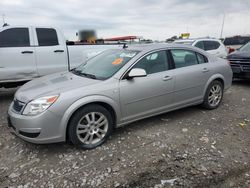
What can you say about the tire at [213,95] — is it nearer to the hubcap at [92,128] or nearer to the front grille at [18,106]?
the hubcap at [92,128]

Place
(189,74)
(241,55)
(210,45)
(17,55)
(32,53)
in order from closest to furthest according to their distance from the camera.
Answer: (189,74), (17,55), (32,53), (241,55), (210,45)

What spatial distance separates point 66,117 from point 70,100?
0.24 meters

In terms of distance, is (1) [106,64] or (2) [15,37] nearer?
(1) [106,64]

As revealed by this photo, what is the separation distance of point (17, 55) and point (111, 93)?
3.48 meters

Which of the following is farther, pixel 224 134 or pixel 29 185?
pixel 224 134

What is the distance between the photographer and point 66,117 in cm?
326

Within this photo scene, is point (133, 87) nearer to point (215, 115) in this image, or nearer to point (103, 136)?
point (103, 136)

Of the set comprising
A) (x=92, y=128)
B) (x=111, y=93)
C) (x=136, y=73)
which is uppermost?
(x=136, y=73)

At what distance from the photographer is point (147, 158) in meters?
3.33

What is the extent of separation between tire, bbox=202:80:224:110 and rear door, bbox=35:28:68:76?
3807mm

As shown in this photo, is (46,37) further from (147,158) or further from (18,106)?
(147,158)

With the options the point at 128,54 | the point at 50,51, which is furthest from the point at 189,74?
the point at 50,51

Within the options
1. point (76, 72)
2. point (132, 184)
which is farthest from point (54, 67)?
point (132, 184)

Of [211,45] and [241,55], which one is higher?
[211,45]
